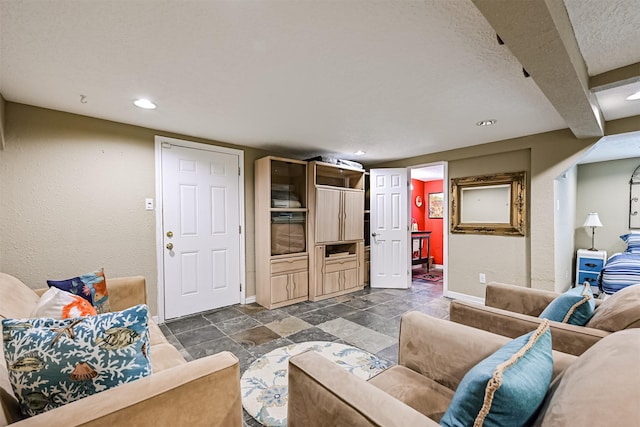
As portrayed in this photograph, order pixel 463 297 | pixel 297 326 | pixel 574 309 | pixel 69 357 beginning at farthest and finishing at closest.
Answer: pixel 463 297, pixel 297 326, pixel 574 309, pixel 69 357

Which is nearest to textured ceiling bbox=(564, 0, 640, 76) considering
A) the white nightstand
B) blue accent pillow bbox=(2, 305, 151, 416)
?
blue accent pillow bbox=(2, 305, 151, 416)

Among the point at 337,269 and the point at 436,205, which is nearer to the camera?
the point at 337,269

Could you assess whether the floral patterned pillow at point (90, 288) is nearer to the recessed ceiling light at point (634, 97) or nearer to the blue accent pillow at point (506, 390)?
the blue accent pillow at point (506, 390)

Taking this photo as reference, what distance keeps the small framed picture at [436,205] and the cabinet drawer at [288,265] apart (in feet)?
13.1

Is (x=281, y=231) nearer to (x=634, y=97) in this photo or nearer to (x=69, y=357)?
(x=69, y=357)

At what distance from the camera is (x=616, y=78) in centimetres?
185

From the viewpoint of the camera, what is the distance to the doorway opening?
5.86 m

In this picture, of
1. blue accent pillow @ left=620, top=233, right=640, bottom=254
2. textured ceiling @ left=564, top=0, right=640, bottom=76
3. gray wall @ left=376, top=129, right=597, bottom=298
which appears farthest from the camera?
blue accent pillow @ left=620, top=233, right=640, bottom=254

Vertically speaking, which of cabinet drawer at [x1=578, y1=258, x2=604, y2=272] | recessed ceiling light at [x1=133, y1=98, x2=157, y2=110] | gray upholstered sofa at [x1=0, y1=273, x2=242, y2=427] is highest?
recessed ceiling light at [x1=133, y1=98, x2=157, y2=110]

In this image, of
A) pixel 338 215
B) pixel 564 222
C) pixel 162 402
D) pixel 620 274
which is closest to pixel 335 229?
pixel 338 215

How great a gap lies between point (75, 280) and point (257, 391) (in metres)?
1.42

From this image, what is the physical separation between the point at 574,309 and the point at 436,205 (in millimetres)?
5467

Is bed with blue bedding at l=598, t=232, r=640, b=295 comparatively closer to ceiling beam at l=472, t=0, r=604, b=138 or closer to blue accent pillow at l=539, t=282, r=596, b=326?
ceiling beam at l=472, t=0, r=604, b=138

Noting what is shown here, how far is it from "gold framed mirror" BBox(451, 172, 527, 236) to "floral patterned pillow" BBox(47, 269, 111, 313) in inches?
165
